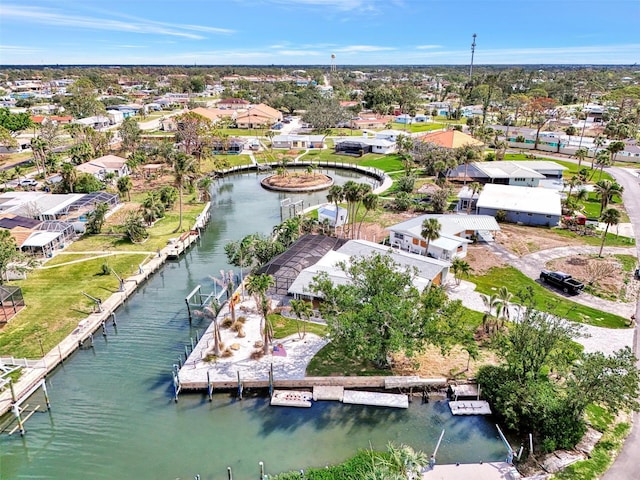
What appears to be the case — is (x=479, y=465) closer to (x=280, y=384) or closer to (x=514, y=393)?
(x=514, y=393)

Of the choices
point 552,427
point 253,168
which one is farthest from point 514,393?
point 253,168

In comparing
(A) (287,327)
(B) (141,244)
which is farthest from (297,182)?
(A) (287,327)

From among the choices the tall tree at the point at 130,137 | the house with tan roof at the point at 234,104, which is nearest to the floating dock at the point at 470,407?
the tall tree at the point at 130,137

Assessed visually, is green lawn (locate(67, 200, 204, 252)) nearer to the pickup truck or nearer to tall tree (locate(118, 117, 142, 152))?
tall tree (locate(118, 117, 142, 152))

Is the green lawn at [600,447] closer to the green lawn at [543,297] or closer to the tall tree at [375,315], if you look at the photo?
the green lawn at [543,297]

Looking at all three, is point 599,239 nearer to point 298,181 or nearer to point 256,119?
point 298,181

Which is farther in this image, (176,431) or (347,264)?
(347,264)

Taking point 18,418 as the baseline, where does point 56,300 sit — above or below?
above
